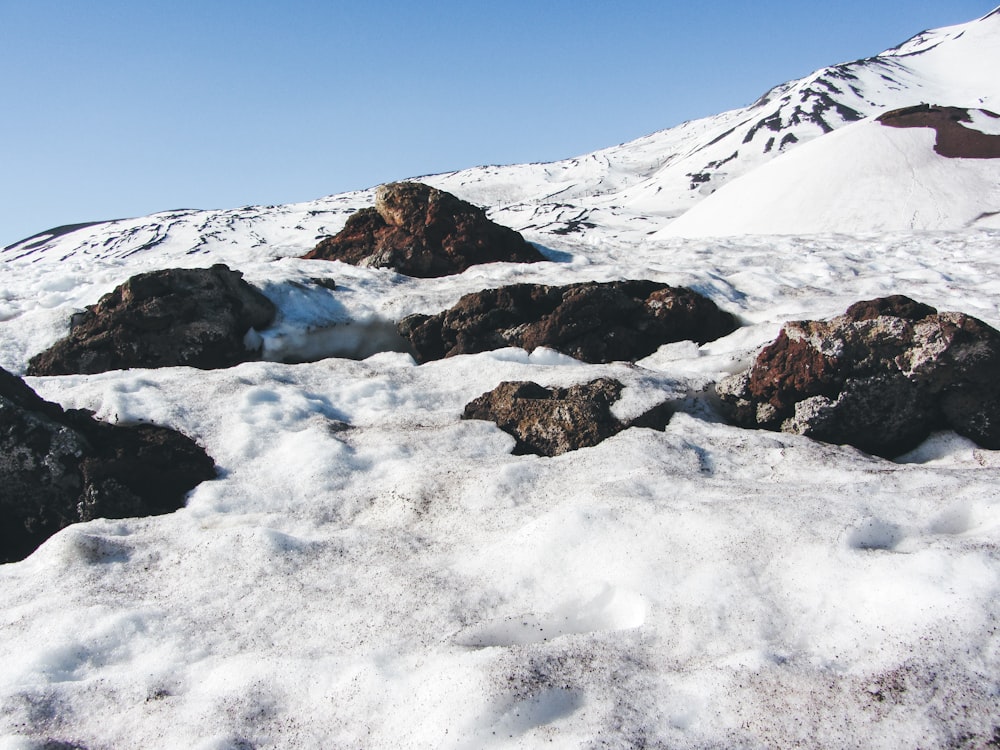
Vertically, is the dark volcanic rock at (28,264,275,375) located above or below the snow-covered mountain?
above

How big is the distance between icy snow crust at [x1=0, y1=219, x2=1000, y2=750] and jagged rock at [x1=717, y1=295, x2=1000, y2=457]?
12.0 inches

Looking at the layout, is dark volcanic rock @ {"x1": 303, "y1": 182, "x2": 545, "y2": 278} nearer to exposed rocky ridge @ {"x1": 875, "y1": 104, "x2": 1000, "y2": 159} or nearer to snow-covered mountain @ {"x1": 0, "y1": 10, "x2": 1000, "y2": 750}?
snow-covered mountain @ {"x1": 0, "y1": 10, "x2": 1000, "y2": 750}

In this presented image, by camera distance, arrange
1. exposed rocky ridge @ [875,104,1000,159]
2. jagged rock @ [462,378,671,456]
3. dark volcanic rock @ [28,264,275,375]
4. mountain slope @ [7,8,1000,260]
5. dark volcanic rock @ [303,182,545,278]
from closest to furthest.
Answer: jagged rock @ [462,378,671,456] < dark volcanic rock @ [28,264,275,375] < dark volcanic rock @ [303,182,545,278] < exposed rocky ridge @ [875,104,1000,159] < mountain slope @ [7,8,1000,260]

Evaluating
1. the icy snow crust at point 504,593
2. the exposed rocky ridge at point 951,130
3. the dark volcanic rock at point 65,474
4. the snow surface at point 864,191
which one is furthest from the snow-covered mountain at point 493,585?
the exposed rocky ridge at point 951,130

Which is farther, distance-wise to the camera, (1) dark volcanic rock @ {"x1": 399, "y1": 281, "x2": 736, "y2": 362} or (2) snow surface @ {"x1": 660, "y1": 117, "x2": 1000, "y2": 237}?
(2) snow surface @ {"x1": 660, "y1": 117, "x2": 1000, "y2": 237}

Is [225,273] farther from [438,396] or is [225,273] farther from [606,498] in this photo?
[606,498]

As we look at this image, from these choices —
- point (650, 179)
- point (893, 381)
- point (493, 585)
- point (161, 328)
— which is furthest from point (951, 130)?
point (650, 179)

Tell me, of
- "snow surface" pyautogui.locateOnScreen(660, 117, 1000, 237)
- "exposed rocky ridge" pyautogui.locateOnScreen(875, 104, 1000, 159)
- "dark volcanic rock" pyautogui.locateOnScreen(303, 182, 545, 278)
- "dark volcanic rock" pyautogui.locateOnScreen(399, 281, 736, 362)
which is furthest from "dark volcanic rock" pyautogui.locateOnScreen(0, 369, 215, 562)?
"exposed rocky ridge" pyautogui.locateOnScreen(875, 104, 1000, 159)

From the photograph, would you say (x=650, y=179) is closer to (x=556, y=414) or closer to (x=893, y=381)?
(x=893, y=381)

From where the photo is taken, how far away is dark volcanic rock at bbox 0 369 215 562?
542 centimetres

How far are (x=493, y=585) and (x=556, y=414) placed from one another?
264cm

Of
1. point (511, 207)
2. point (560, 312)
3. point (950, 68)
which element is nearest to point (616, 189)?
point (511, 207)

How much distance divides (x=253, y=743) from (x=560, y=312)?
701 centimetres

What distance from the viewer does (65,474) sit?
18.2ft
